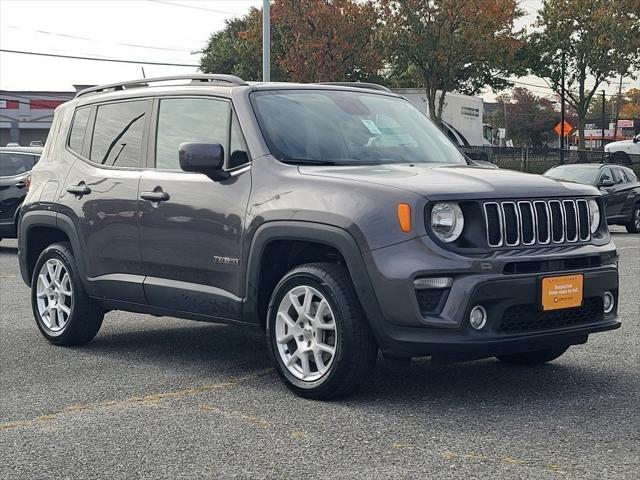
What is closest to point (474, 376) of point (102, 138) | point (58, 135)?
point (102, 138)

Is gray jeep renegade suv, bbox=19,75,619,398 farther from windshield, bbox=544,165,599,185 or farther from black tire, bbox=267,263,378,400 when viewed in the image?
windshield, bbox=544,165,599,185

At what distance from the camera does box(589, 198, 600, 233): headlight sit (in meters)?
6.11

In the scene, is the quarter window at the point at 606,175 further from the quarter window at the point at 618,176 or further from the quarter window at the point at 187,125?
the quarter window at the point at 187,125

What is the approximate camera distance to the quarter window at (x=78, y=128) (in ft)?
25.3

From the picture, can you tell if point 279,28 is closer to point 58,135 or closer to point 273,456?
point 58,135

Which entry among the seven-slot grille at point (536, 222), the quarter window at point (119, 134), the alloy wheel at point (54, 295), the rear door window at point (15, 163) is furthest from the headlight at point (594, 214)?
the rear door window at point (15, 163)

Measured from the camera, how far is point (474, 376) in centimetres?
636

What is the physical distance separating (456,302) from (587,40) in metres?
45.2

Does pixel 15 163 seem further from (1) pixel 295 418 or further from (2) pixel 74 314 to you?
(1) pixel 295 418

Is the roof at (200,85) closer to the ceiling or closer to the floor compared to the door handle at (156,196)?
closer to the ceiling

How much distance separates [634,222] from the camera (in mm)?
21594

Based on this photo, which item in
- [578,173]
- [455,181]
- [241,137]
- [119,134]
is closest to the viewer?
[455,181]

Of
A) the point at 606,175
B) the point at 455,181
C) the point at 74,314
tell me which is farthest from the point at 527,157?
the point at 455,181

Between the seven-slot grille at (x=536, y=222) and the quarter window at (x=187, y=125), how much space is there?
1.85 meters
